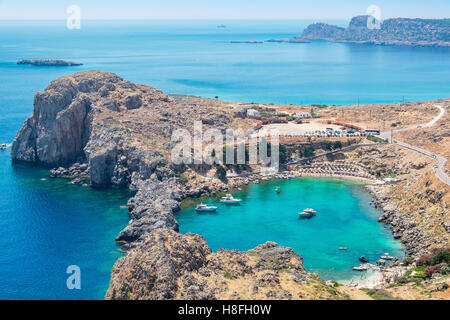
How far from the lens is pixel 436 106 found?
11775cm

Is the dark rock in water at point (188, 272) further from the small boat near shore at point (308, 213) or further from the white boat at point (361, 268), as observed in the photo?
the small boat near shore at point (308, 213)

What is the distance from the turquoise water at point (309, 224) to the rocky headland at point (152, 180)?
11.2 ft

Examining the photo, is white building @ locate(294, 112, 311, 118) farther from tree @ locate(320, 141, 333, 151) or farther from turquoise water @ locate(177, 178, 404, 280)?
turquoise water @ locate(177, 178, 404, 280)

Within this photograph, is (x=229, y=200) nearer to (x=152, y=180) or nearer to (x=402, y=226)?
(x=152, y=180)

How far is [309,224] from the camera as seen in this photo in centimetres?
7262

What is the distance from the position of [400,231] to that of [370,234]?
3970 mm

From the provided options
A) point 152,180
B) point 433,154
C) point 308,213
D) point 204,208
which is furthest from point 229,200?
point 433,154

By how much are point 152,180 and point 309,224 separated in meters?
27.3

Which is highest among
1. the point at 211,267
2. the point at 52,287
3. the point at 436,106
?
the point at 436,106

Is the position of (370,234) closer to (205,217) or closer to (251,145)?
(205,217)

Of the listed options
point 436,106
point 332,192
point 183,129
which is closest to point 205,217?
point 332,192

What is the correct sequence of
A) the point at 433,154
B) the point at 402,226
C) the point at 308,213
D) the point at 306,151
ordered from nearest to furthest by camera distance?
the point at 402,226, the point at 308,213, the point at 433,154, the point at 306,151

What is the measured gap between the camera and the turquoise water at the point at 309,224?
62.9 m

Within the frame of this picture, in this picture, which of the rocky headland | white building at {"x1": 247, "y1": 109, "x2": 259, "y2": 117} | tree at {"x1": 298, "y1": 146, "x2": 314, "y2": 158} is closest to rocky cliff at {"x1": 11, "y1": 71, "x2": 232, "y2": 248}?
the rocky headland
